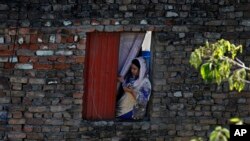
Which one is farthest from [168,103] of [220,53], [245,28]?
[220,53]

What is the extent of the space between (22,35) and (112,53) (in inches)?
46.1

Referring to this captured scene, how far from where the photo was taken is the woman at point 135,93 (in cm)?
645

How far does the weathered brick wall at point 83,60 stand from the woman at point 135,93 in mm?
144

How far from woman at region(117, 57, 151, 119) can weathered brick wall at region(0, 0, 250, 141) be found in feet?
0.47

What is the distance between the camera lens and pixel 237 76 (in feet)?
12.5

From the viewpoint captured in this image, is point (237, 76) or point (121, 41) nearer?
point (237, 76)

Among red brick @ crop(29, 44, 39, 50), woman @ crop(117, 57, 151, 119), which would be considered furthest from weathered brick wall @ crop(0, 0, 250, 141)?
woman @ crop(117, 57, 151, 119)

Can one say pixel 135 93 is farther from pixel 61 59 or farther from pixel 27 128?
pixel 27 128

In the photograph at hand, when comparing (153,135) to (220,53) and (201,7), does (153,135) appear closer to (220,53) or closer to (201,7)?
(201,7)

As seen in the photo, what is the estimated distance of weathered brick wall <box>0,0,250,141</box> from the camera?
6301mm

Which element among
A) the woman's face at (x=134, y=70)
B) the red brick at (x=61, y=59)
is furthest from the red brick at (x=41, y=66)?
the woman's face at (x=134, y=70)

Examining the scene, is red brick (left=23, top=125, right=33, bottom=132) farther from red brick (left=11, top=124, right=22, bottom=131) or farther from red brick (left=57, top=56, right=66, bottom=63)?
red brick (left=57, top=56, right=66, bottom=63)

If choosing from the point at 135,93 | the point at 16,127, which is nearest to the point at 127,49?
the point at 135,93

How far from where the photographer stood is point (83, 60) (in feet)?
20.7
